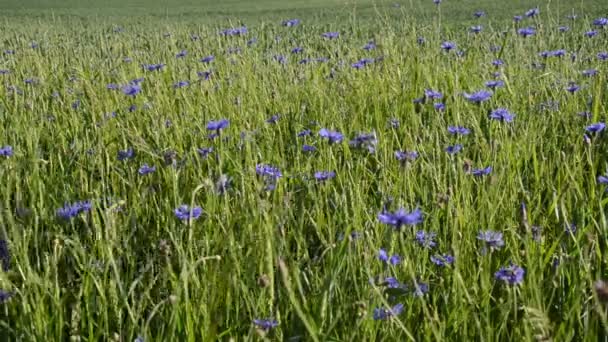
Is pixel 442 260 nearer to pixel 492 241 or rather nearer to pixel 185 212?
pixel 492 241

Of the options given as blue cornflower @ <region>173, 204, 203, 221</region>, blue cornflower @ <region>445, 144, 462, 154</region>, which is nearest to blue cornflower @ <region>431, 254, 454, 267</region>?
blue cornflower @ <region>445, 144, 462, 154</region>

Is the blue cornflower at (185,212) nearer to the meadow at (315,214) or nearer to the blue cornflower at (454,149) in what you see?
the meadow at (315,214)

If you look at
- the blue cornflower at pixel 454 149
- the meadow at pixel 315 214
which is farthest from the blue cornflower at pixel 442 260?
the blue cornflower at pixel 454 149

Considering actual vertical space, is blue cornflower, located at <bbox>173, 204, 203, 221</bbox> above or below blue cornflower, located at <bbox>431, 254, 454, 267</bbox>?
above

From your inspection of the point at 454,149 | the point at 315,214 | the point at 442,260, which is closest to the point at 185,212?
the point at 315,214

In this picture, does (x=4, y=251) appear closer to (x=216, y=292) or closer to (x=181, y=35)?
(x=216, y=292)

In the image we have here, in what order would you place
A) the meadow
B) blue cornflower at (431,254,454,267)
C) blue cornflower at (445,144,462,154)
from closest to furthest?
the meadow, blue cornflower at (431,254,454,267), blue cornflower at (445,144,462,154)

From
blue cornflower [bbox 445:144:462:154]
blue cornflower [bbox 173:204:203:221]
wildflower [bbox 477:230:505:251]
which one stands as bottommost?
wildflower [bbox 477:230:505:251]

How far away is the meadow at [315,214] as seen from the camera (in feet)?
4.21

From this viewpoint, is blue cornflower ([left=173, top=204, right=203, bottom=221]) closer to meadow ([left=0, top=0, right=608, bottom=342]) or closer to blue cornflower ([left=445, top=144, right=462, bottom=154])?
meadow ([left=0, top=0, right=608, bottom=342])

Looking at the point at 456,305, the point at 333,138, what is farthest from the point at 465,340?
the point at 333,138

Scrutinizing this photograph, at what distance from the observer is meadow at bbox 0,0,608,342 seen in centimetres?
128

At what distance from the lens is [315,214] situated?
1839 millimetres

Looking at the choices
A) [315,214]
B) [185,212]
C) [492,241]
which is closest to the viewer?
[492,241]
